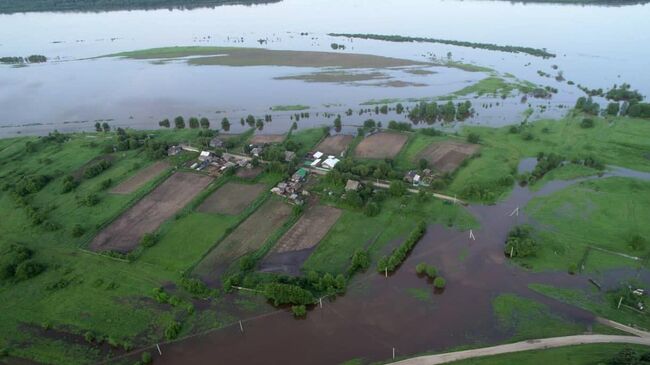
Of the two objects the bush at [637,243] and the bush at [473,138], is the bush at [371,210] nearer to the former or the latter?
the bush at [473,138]

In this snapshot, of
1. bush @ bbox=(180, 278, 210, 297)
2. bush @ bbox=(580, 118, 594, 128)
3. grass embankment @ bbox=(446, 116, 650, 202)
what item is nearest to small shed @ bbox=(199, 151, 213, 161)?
bush @ bbox=(180, 278, 210, 297)

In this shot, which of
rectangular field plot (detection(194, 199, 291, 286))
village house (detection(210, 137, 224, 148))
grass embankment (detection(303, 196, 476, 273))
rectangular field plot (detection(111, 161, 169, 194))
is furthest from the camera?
village house (detection(210, 137, 224, 148))

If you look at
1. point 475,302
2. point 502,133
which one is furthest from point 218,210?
point 502,133

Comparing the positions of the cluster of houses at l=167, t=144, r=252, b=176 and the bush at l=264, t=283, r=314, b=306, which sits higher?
the cluster of houses at l=167, t=144, r=252, b=176

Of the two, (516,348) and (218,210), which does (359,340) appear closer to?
(516,348)

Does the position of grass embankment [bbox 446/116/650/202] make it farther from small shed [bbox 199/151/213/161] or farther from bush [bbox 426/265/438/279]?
small shed [bbox 199/151/213/161]

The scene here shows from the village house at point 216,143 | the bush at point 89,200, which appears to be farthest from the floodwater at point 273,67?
the bush at point 89,200

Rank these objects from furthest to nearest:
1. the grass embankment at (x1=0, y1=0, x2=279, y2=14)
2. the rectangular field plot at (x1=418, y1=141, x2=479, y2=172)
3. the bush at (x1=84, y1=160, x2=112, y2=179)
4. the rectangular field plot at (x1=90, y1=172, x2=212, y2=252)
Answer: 1. the grass embankment at (x1=0, y1=0, x2=279, y2=14)
2. the bush at (x1=84, y1=160, x2=112, y2=179)
3. the rectangular field plot at (x1=418, y1=141, x2=479, y2=172)
4. the rectangular field plot at (x1=90, y1=172, x2=212, y2=252)
